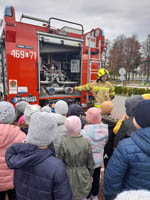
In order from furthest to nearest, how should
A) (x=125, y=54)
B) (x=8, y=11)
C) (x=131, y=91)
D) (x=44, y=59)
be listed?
(x=125, y=54) < (x=131, y=91) < (x=44, y=59) < (x=8, y=11)

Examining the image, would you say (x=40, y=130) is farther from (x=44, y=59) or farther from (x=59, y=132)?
(x=44, y=59)

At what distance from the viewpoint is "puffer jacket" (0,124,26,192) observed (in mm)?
1359

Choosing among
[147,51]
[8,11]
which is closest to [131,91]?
[8,11]

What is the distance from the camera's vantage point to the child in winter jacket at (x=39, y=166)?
997 millimetres

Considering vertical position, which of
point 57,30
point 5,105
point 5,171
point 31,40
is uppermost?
point 57,30

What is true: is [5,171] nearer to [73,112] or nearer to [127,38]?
[73,112]

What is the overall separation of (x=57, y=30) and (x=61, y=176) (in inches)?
158

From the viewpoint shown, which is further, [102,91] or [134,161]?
[102,91]

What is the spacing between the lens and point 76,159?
1489 mm

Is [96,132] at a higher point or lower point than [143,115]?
lower

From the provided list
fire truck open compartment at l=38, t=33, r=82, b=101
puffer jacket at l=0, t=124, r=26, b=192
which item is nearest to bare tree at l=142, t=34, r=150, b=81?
fire truck open compartment at l=38, t=33, r=82, b=101

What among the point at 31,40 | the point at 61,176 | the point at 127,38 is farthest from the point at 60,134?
the point at 127,38

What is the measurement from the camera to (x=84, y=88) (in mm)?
4762

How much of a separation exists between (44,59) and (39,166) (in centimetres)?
503
